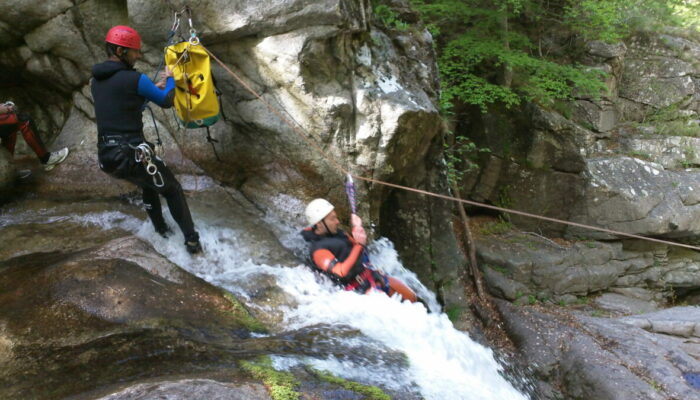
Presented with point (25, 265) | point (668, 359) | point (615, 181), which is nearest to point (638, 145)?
point (615, 181)

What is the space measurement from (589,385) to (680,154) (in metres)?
9.89

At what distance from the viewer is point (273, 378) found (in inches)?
118

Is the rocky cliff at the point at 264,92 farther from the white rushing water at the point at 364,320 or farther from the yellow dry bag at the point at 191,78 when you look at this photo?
the white rushing water at the point at 364,320

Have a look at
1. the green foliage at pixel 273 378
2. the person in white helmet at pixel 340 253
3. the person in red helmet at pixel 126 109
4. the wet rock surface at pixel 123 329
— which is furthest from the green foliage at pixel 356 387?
the person in red helmet at pixel 126 109

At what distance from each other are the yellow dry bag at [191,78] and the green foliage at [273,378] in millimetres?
3253

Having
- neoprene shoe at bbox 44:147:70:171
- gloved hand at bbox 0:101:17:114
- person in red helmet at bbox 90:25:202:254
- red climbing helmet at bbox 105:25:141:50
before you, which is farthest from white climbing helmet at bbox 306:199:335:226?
gloved hand at bbox 0:101:17:114

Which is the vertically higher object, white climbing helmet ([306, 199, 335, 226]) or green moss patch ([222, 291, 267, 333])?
white climbing helmet ([306, 199, 335, 226])

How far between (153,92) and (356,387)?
11.4 ft

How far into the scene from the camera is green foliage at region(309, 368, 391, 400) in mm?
3143

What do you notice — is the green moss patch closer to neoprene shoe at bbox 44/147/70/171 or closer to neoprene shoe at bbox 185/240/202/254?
neoprene shoe at bbox 185/240/202/254

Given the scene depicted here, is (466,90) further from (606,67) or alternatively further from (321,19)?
(606,67)

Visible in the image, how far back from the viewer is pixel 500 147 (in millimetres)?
11641

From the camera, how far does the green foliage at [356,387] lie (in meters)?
3.14

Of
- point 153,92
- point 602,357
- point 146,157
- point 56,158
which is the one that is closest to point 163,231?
point 146,157
